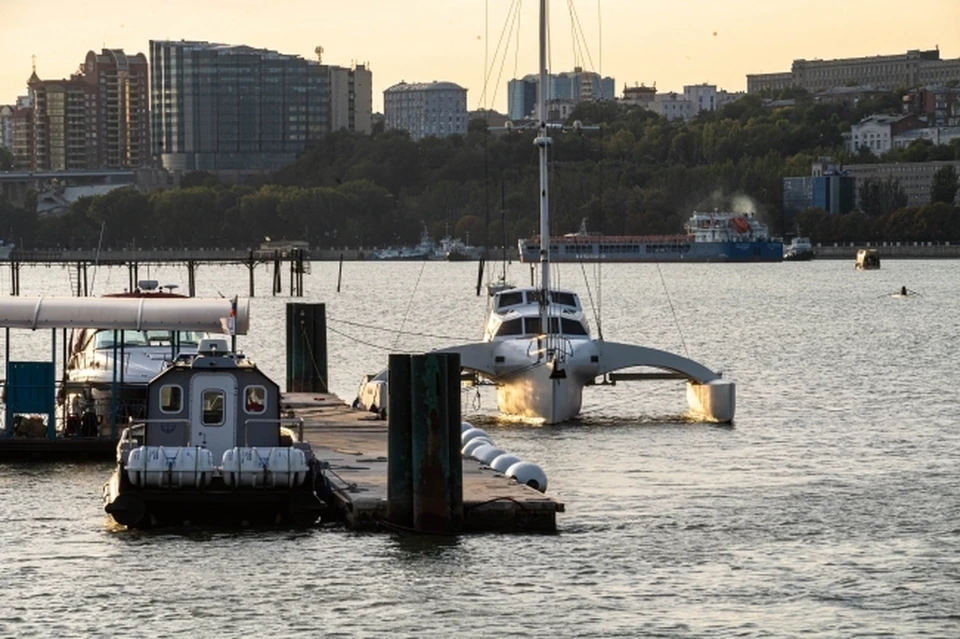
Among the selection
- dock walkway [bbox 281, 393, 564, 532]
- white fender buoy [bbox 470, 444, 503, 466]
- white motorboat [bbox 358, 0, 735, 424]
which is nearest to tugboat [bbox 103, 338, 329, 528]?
dock walkway [bbox 281, 393, 564, 532]

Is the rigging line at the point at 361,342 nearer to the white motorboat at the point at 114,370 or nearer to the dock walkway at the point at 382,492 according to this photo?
the white motorboat at the point at 114,370

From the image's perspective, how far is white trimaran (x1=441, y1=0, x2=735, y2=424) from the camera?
→ 5544 cm

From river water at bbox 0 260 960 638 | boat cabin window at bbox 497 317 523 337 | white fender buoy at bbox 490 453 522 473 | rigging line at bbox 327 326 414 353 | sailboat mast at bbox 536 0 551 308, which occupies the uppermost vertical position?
sailboat mast at bbox 536 0 551 308

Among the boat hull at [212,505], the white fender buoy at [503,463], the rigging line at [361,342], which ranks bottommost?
the rigging line at [361,342]

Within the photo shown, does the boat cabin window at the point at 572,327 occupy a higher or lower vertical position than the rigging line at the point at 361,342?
higher

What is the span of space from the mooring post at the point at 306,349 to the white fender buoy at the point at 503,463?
17380 mm

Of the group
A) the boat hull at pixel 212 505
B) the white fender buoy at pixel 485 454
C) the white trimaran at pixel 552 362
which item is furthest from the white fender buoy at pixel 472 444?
the white trimaran at pixel 552 362

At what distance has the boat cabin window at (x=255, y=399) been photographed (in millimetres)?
37375

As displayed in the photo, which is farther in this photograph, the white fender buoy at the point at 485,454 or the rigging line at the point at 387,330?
the rigging line at the point at 387,330

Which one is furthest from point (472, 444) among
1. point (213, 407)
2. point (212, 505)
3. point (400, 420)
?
point (212, 505)

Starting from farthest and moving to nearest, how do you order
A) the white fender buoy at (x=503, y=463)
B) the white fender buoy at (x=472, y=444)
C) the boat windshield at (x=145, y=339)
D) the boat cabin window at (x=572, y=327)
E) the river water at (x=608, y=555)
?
the boat cabin window at (x=572, y=327), the boat windshield at (x=145, y=339), the white fender buoy at (x=472, y=444), the white fender buoy at (x=503, y=463), the river water at (x=608, y=555)

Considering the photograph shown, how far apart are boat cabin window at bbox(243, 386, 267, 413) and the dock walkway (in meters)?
1.92

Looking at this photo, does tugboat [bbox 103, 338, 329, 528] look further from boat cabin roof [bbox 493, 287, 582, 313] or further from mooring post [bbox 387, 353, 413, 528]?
boat cabin roof [bbox 493, 287, 582, 313]

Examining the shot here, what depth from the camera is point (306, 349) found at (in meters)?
58.2
